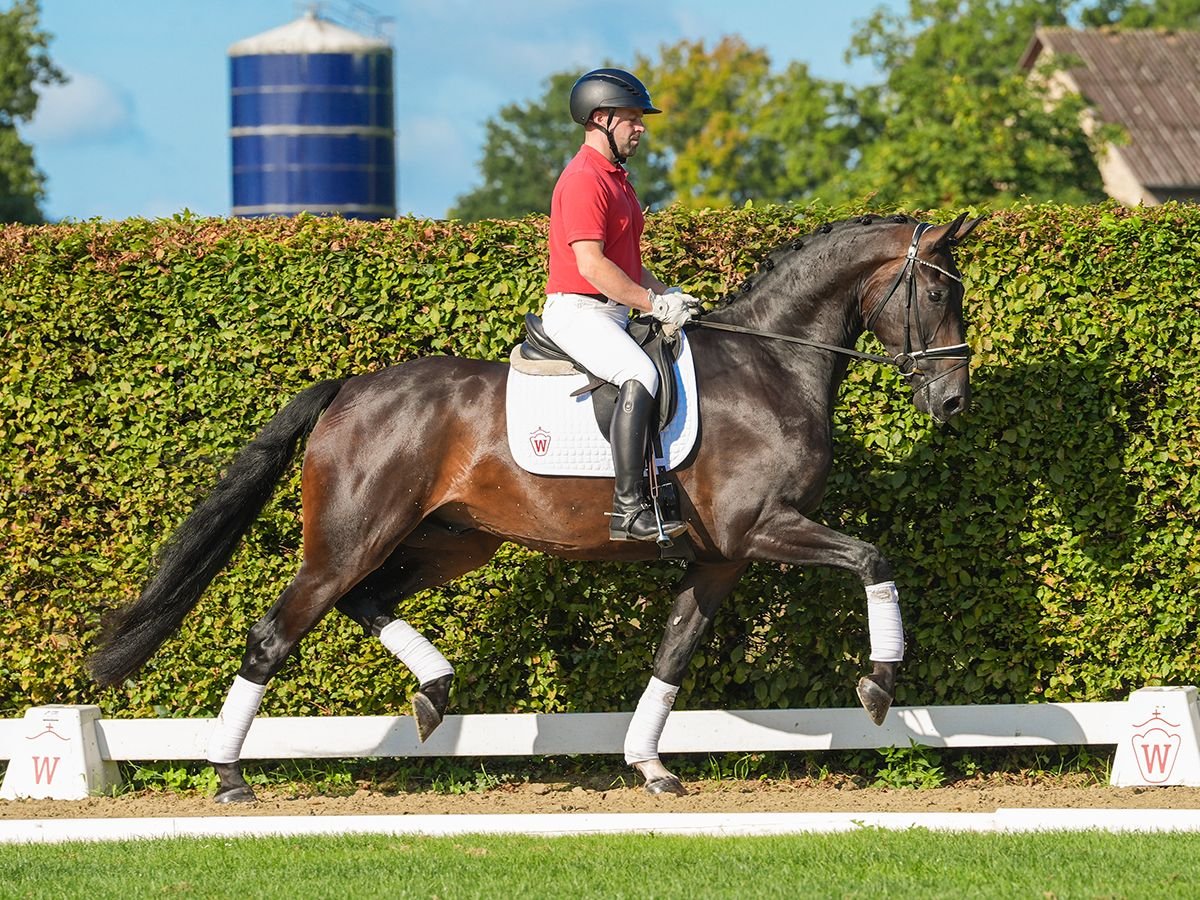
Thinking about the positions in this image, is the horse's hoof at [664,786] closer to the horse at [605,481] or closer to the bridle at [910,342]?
the horse at [605,481]


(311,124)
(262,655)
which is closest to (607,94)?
(262,655)

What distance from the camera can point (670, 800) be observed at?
7.41 metres

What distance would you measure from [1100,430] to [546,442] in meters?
2.84

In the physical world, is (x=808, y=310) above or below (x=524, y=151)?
below

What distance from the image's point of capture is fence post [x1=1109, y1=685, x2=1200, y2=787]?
7.37 metres

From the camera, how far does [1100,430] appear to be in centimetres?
779

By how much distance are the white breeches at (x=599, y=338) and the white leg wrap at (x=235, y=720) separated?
2208 mm

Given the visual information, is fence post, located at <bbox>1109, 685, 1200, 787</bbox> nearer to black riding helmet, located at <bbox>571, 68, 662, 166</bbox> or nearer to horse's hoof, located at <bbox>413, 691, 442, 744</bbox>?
horse's hoof, located at <bbox>413, 691, 442, 744</bbox>

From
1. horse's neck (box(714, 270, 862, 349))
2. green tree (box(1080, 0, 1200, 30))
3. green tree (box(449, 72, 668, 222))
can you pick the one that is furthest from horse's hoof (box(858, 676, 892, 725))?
green tree (box(449, 72, 668, 222))

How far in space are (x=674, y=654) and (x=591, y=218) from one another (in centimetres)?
212

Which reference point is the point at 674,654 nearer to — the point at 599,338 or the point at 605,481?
the point at 605,481

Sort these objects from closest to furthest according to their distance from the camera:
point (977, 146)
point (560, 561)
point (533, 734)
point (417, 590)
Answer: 1. point (417, 590)
2. point (533, 734)
3. point (560, 561)
4. point (977, 146)

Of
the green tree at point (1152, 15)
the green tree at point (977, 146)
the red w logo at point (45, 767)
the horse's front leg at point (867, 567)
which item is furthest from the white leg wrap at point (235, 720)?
the green tree at point (1152, 15)

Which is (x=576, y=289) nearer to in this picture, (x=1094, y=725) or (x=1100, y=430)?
(x=1100, y=430)
